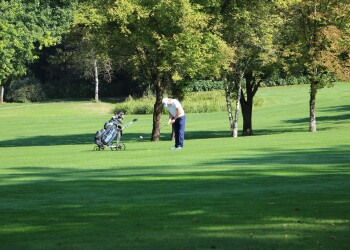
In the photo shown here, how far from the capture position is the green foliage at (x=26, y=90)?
91.9 m

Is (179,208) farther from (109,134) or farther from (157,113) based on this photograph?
(157,113)

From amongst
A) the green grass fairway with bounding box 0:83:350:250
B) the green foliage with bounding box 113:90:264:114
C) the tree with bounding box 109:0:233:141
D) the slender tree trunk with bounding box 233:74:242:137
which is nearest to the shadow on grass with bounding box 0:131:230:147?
the slender tree trunk with bounding box 233:74:242:137

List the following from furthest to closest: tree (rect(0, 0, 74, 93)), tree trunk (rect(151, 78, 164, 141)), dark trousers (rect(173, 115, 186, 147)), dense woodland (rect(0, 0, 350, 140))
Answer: tree trunk (rect(151, 78, 164, 141)) → dense woodland (rect(0, 0, 350, 140)) → tree (rect(0, 0, 74, 93)) → dark trousers (rect(173, 115, 186, 147))

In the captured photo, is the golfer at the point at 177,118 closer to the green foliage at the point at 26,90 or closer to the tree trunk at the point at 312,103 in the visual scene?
the tree trunk at the point at 312,103

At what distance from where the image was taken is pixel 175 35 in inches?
1527

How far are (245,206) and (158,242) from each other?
3.10m

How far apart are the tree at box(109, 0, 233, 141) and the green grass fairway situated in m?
11.0

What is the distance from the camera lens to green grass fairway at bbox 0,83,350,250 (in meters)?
9.60

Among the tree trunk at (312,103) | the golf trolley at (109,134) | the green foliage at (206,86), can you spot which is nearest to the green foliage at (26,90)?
the green foliage at (206,86)

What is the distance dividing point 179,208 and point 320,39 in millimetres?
33609

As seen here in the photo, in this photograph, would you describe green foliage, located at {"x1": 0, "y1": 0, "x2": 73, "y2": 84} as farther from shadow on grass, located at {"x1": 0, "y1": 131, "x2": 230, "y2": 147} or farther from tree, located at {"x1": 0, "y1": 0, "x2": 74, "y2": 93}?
shadow on grass, located at {"x1": 0, "y1": 131, "x2": 230, "y2": 147}

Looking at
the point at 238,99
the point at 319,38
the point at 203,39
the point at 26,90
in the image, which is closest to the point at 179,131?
the point at 203,39

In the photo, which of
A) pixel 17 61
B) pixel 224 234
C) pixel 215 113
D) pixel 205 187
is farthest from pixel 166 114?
pixel 224 234

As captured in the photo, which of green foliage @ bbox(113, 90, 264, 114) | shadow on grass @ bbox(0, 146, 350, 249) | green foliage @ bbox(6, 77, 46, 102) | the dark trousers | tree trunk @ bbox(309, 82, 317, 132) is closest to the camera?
shadow on grass @ bbox(0, 146, 350, 249)
